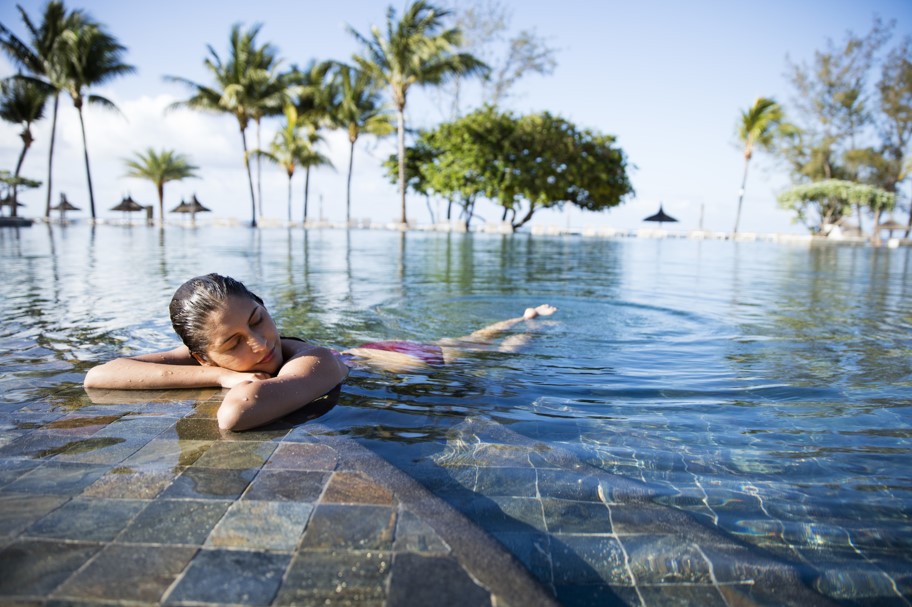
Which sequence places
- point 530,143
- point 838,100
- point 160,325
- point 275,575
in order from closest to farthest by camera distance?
1. point 275,575
2. point 160,325
3. point 530,143
4. point 838,100

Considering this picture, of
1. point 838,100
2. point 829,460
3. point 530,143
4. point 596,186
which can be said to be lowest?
point 829,460

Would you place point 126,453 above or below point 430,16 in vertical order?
below

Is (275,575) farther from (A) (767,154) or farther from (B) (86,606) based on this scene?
(A) (767,154)

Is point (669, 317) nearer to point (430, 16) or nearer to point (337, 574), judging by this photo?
point (337, 574)

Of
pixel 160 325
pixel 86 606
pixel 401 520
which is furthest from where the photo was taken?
pixel 160 325

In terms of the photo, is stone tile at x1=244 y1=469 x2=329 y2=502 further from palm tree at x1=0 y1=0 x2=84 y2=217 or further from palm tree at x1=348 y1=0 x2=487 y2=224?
palm tree at x1=0 y1=0 x2=84 y2=217

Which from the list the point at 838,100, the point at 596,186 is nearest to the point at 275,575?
the point at 596,186

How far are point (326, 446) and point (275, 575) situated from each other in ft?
2.64

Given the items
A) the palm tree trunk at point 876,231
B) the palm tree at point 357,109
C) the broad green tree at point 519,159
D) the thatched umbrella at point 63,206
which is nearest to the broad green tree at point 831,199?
the palm tree trunk at point 876,231

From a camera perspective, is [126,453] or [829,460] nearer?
[126,453]

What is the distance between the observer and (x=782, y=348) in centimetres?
439

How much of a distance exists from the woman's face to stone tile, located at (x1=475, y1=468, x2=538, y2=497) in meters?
1.22

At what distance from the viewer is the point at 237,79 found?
29.6 metres

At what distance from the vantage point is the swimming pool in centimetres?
153
